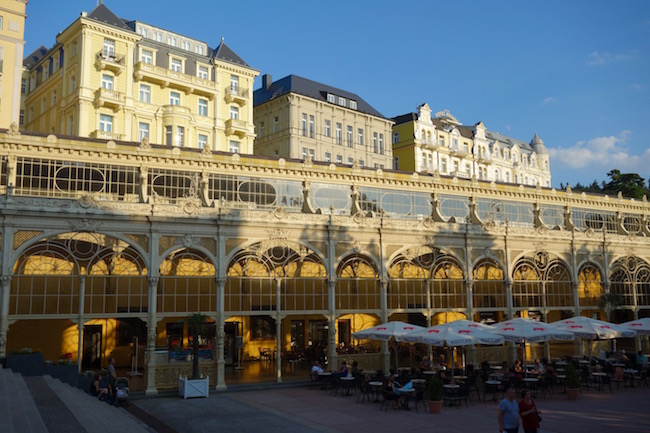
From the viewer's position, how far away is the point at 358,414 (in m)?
23.3

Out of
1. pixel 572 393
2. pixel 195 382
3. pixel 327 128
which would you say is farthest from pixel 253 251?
pixel 327 128

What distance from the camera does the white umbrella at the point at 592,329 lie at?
30.8 metres

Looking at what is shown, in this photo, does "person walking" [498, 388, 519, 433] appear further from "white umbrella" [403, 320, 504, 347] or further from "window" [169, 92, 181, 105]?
"window" [169, 92, 181, 105]

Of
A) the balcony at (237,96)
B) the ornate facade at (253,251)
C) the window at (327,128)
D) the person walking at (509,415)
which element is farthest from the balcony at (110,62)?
the person walking at (509,415)

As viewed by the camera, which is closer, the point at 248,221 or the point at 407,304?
the point at 248,221

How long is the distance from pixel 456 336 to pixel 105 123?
34446 millimetres

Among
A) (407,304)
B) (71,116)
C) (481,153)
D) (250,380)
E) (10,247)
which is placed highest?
(481,153)

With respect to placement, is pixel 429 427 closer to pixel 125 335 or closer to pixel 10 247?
pixel 10 247

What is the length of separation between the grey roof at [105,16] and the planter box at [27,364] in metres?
32.3

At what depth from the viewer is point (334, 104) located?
65000 mm

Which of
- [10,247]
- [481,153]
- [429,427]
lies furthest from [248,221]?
[481,153]

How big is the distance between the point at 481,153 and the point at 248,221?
59.8m

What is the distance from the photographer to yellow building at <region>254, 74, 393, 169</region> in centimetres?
6156

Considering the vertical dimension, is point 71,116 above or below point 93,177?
above
